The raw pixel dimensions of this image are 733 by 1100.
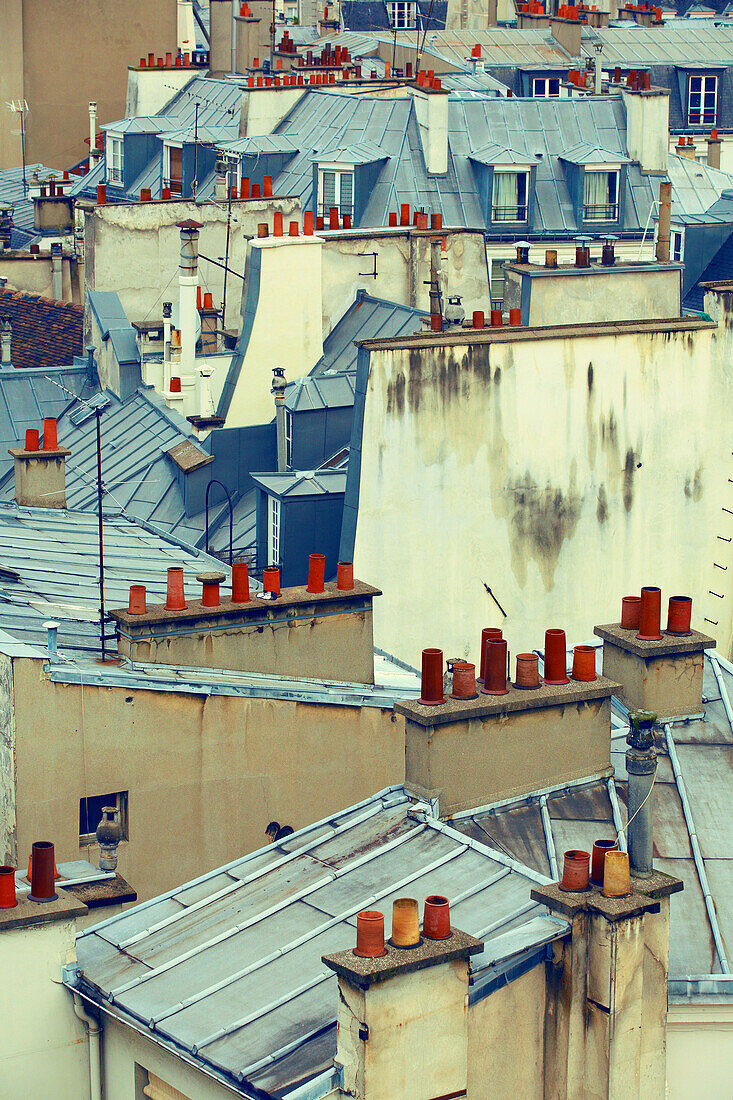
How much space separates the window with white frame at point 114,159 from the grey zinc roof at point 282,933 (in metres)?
56.7

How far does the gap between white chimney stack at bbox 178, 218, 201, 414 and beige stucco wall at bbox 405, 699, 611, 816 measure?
26.1 m

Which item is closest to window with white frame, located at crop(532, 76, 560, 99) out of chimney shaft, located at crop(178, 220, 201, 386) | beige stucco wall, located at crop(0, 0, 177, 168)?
beige stucco wall, located at crop(0, 0, 177, 168)

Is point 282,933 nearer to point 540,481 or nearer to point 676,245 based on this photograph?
point 540,481

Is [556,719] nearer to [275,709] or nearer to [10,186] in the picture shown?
[275,709]

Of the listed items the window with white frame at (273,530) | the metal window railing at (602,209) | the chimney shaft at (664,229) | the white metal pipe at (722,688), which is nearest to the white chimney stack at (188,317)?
the chimney shaft at (664,229)

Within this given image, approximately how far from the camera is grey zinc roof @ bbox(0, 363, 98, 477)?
48.0 m

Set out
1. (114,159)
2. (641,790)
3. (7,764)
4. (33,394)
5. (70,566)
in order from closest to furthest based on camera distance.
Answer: (641,790) < (7,764) < (70,566) < (33,394) < (114,159)

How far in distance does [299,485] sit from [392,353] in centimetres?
448

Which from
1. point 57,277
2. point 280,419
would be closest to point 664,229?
point 280,419

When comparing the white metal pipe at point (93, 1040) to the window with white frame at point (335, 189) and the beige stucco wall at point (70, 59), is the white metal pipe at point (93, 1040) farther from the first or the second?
the beige stucco wall at point (70, 59)

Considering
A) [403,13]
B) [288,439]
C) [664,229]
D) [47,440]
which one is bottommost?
[288,439]

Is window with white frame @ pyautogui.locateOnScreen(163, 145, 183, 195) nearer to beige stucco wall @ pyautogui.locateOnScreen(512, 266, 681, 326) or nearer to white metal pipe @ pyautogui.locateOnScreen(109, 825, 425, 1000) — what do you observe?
beige stucco wall @ pyautogui.locateOnScreen(512, 266, 681, 326)

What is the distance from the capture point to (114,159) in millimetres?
74438

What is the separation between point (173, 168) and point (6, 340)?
60.0 ft
